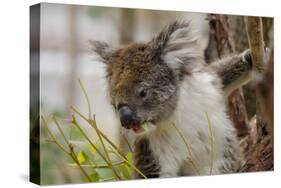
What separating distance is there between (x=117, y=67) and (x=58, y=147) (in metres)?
0.64

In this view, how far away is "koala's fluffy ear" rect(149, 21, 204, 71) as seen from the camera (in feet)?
9.47

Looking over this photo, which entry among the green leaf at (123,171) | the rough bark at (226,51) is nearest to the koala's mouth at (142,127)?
the green leaf at (123,171)

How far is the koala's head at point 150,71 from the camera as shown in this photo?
2799 millimetres

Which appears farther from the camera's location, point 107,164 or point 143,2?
point 143,2

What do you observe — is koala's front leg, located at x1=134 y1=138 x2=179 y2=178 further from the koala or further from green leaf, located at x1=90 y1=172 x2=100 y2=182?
green leaf, located at x1=90 y1=172 x2=100 y2=182

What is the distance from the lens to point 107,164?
2.73 m

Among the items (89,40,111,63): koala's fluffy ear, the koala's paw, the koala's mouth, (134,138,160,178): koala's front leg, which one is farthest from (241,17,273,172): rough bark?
(89,40,111,63): koala's fluffy ear

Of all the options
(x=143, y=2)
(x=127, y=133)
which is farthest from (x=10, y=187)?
(x=143, y=2)

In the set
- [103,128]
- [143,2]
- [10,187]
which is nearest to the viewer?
[10,187]

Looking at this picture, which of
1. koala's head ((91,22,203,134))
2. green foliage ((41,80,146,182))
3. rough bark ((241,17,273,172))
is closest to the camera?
green foliage ((41,80,146,182))

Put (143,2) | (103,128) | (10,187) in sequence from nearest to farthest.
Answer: (10,187), (103,128), (143,2)

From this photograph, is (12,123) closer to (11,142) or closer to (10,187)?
(11,142)

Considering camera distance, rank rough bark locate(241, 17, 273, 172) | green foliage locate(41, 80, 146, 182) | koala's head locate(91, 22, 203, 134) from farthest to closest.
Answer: rough bark locate(241, 17, 273, 172) → koala's head locate(91, 22, 203, 134) → green foliage locate(41, 80, 146, 182)

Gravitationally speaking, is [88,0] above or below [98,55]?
above
